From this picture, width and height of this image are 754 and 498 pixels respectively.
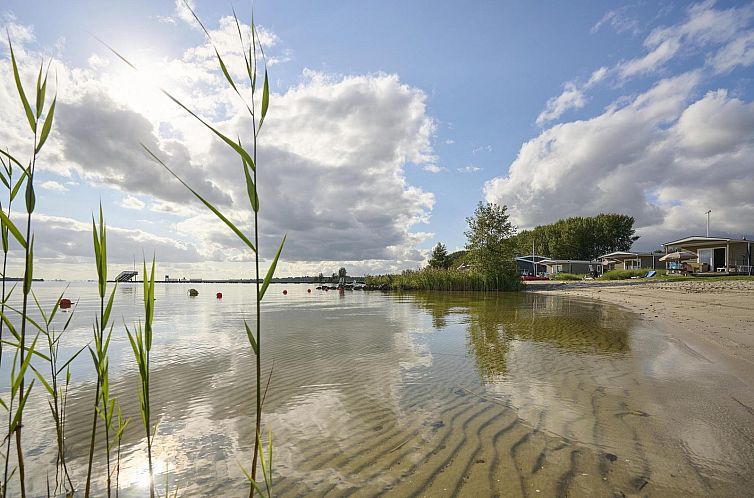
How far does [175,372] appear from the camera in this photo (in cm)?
655

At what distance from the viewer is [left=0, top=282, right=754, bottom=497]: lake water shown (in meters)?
3.03

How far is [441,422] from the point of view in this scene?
4180 mm

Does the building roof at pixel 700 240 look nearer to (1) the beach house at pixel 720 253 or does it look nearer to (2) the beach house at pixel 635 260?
(1) the beach house at pixel 720 253

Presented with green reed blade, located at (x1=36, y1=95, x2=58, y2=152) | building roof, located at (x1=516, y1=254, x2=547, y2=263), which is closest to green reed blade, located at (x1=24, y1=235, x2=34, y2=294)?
green reed blade, located at (x1=36, y1=95, x2=58, y2=152)

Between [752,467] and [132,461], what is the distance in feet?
17.0

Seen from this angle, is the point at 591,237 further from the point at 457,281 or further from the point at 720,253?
the point at 457,281

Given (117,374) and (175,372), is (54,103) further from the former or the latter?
(117,374)

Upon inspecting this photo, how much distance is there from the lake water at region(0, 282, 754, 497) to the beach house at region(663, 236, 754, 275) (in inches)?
1397

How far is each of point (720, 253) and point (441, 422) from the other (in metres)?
44.1

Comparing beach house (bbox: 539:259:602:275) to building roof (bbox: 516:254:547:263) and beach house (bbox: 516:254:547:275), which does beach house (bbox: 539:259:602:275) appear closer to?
building roof (bbox: 516:254:547:263)

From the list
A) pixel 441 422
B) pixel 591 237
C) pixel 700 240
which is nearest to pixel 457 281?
pixel 700 240

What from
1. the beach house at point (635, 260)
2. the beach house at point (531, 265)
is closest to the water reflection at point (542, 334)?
the beach house at point (635, 260)

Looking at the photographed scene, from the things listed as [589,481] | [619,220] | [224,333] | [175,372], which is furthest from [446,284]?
[619,220]

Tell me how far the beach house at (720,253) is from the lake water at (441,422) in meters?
35.5
